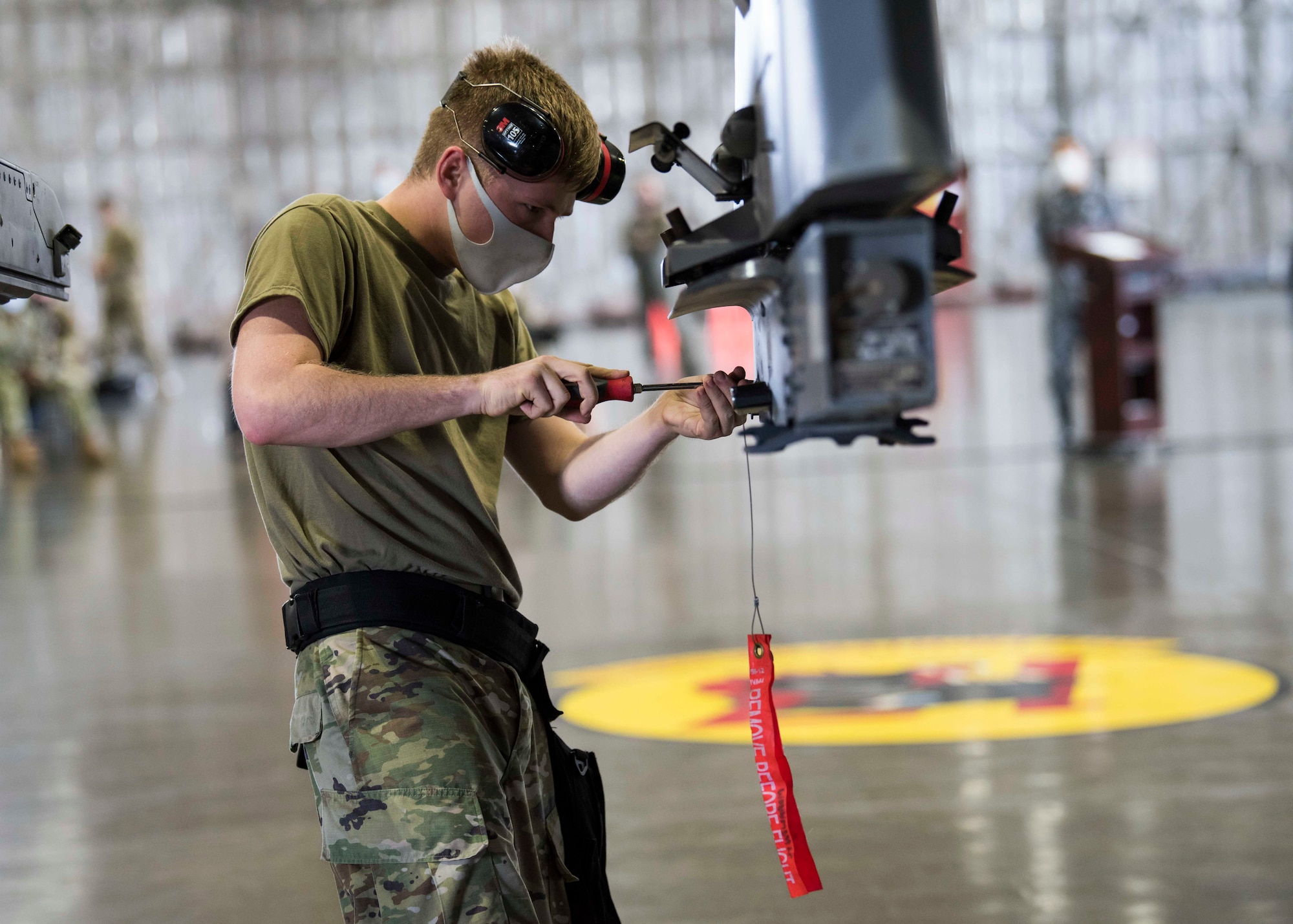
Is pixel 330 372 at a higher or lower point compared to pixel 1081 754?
higher

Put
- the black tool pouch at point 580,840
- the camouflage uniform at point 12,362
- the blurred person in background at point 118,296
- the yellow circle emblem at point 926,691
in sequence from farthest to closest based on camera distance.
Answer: the blurred person in background at point 118,296
the camouflage uniform at point 12,362
the yellow circle emblem at point 926,691
the black tool pouch at point 580,840

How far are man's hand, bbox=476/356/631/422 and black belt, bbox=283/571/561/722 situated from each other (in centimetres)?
29

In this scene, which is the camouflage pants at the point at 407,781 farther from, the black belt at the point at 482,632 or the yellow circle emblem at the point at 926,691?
the yellow circle emblem at the point at 926,691

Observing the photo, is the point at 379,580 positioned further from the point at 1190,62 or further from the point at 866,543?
the point at 1190,62

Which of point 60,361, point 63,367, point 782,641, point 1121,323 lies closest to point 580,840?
point 782,641

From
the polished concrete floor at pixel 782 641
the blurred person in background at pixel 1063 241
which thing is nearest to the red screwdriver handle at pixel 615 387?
the polished concrete floor at pixel 782 641

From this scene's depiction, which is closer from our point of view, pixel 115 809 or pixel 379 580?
pixel 379 580

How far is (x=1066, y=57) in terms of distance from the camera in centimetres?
2786

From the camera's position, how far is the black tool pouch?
204cm

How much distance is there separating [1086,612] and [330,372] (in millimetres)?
4292

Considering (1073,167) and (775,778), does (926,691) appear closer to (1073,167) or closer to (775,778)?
(775,778)

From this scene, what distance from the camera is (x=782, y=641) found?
5.17 metres

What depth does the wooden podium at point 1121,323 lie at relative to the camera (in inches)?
360

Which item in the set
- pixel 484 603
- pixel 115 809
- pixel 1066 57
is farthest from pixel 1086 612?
pixel 1066 57
